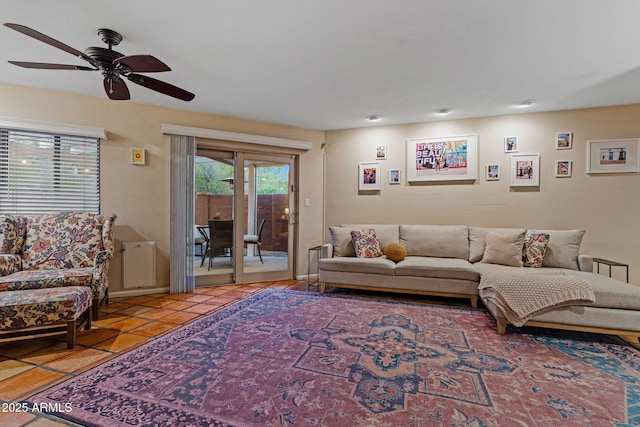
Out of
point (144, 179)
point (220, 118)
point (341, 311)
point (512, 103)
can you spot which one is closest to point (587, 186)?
point (512, 103)

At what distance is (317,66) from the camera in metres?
2.93

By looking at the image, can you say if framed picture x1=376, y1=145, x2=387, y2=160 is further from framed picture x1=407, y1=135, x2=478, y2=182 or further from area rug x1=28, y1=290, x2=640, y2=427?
area rug x1=28, y1=290, x2=640, y2=427

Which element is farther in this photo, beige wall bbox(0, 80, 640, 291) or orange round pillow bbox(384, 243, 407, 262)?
orange round pillow bbox(384, 243, 407, 262)

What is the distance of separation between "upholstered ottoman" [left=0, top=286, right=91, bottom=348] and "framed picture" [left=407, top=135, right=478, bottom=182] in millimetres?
4357

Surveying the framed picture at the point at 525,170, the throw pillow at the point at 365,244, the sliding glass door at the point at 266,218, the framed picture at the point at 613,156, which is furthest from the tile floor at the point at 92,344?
the framed picture at the point at 613,156

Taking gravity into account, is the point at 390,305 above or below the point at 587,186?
below

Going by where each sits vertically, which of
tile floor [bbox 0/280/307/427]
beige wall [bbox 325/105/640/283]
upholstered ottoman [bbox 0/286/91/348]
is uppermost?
beige wall [bbox 325/105/640/283]

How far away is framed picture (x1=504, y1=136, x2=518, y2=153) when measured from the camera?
14.0ft

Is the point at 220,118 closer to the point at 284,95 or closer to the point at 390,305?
the point at 284,95

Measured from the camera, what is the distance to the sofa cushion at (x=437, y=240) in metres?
4.25

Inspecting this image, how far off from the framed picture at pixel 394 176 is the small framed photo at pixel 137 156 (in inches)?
143

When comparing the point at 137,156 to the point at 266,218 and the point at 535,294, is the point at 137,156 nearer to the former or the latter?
the point at 266,218

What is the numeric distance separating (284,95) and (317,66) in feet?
2.82

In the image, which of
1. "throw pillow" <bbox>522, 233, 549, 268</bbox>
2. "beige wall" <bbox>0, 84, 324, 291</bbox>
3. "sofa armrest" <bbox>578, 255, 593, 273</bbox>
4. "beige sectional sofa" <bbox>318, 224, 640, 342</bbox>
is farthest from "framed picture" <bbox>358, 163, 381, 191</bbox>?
"sofa armrest" <bbox>578, 255, 593, 273</bbox>
